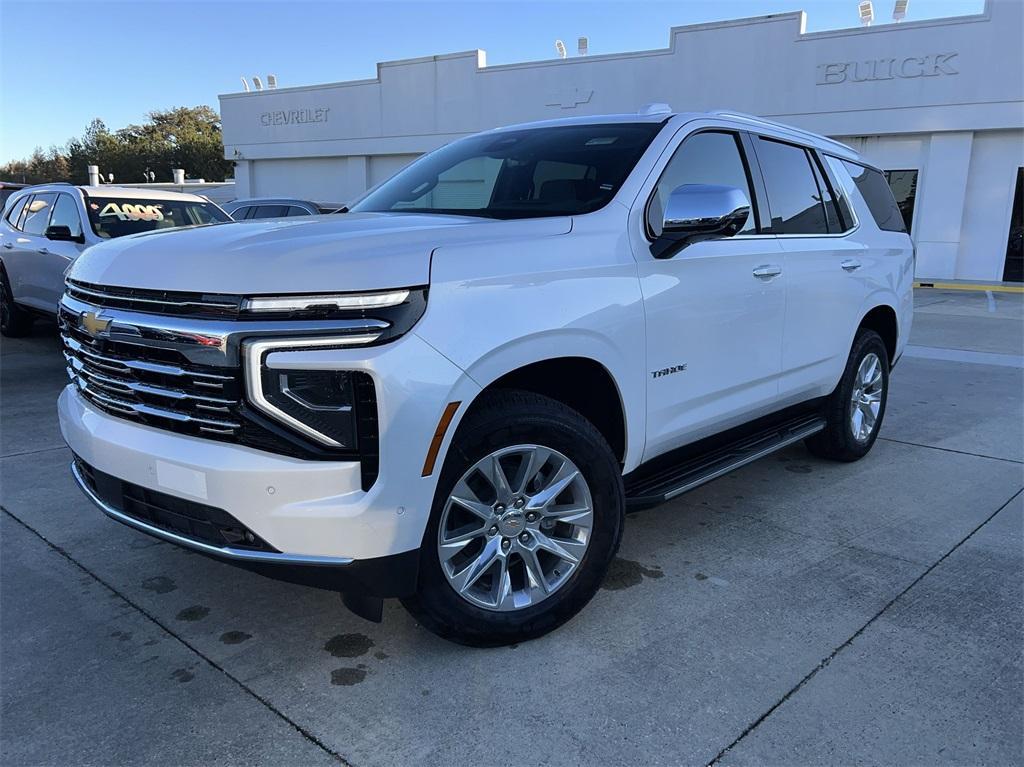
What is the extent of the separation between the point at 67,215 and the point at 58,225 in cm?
30

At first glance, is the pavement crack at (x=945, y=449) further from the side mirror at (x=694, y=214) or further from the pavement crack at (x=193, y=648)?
the pavement crack at (x=193, y=648)

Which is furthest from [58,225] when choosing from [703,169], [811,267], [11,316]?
[811,267]

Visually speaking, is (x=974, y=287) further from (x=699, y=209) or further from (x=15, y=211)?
(x=15, y=211)

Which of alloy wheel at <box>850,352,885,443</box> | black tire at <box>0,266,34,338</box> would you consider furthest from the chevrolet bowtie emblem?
black tire at <box>0,266,34,338</box>

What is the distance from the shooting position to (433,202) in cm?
370

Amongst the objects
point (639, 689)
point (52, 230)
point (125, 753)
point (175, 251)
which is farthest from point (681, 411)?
point (52, 230)

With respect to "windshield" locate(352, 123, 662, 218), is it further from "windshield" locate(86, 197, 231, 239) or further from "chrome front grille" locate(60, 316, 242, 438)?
"windshield" locate(86, 197, 231, 239)

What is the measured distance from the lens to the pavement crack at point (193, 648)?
238 centimetres

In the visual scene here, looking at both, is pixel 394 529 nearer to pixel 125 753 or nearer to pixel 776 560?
pixel 125 753

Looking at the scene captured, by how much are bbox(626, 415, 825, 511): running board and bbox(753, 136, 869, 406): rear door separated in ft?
0.70

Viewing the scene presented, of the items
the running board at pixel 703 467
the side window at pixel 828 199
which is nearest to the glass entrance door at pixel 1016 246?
the side window at pixel 828 199

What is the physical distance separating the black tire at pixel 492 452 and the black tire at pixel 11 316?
29.5 ft

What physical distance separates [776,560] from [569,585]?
4.19 feet

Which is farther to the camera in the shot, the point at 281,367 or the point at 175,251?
the point at 175,251
